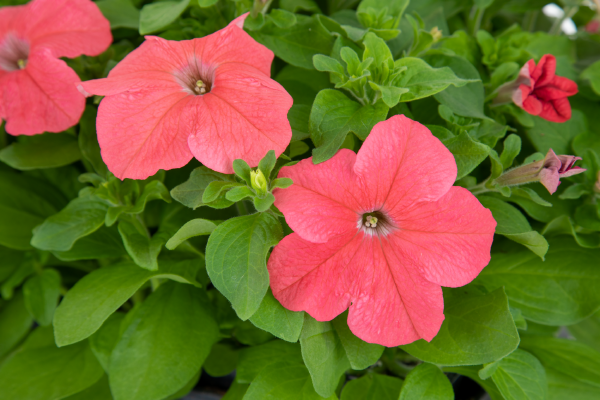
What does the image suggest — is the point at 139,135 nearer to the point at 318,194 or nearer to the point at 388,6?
the point at 318,194

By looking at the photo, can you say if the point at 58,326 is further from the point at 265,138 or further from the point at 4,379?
the point at 265,138

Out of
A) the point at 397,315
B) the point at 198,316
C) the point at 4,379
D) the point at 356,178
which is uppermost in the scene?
the point at 356,178

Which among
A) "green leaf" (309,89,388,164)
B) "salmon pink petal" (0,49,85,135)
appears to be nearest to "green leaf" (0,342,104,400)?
"salmon pink petal" (0,49,85,135)

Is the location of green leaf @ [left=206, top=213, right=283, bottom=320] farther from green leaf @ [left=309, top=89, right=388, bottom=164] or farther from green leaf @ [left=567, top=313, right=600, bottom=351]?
green leaf @ [left=567, top=313, right=600, bottom=351]

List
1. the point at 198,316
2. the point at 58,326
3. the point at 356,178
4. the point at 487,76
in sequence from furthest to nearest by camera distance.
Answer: the point at 487,76 → the point at 198,316 → the point at 58,326 → the point at 356,178

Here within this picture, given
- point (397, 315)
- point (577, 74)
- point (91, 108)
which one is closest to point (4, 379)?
point (91, 108)

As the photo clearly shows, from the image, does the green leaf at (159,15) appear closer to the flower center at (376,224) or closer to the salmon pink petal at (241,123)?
the salmon pink petal at (241,123)

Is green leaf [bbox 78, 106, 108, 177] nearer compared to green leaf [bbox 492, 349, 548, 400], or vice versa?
green leaf [bbox 492, 349, 548, 400]
